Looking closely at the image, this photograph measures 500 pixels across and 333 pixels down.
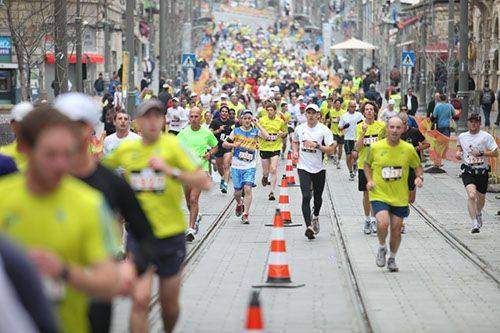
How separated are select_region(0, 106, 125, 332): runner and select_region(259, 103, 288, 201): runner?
18.5m

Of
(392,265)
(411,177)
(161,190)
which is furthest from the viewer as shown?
(411,177)

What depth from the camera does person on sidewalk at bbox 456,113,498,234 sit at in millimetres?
18375

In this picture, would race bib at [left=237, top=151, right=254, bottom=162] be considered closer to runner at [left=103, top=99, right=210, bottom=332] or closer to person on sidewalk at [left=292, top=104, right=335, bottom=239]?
person on sidewalk at [left=292, top=104, right=335, bottom=239]

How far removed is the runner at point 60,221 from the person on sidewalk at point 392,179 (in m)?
8.93

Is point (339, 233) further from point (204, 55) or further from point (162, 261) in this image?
point (204, 55)

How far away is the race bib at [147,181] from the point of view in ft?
29.0

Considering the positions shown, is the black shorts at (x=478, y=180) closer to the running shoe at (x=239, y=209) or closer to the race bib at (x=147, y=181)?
the running shoe at (x=239, y=209)

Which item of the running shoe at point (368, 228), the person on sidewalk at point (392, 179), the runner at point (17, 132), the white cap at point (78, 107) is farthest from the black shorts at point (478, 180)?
the white cap at point (78, 107)

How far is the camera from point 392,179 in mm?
14055

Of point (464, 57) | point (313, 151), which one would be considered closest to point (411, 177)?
point (313, 151)

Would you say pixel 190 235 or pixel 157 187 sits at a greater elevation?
pixel 157 187

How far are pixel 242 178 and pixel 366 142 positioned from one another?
6.99 feet

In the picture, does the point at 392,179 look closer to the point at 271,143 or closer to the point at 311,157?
the point at 311,157

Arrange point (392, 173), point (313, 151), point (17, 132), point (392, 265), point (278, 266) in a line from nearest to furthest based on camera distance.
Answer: point (17, 132)
point (278, 266)
point (392, 173)
point (392, 265)
point (313, 151)
